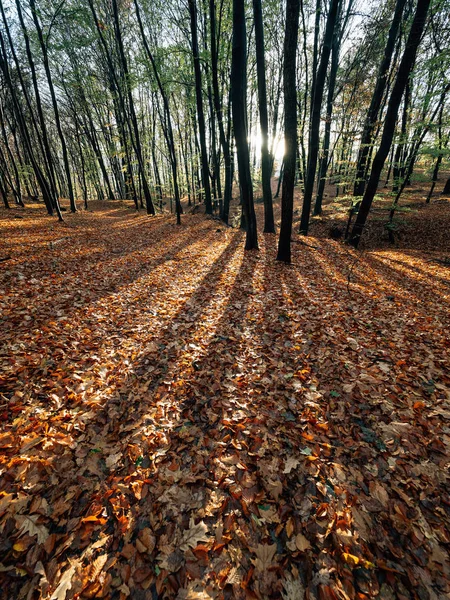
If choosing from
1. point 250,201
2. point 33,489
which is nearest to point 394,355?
point 33,489

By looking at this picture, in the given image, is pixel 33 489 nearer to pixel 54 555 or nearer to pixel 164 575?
pixel 54 555

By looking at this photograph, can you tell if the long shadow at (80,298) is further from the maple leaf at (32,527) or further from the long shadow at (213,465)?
the maple leaf at (32,527)

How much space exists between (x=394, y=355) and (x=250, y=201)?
7.67m

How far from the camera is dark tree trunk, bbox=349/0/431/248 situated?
8.67 m

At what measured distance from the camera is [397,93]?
9.61 m

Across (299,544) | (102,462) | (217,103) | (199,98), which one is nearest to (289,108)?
(102,462)

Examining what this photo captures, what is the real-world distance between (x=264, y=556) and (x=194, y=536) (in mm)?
654

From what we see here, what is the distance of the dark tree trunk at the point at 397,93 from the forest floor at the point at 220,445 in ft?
21.0

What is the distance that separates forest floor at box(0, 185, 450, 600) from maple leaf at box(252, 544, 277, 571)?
10 millimetres

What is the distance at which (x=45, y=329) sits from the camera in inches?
196

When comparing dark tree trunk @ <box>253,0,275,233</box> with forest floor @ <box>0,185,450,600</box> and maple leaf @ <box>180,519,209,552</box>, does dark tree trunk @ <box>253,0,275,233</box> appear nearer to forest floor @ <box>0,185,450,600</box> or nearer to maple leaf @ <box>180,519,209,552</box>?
forest floor @ <box>0,185,450,600</box>

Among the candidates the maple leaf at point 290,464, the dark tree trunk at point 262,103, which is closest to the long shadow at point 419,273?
the dark tree trunk at point 262,103

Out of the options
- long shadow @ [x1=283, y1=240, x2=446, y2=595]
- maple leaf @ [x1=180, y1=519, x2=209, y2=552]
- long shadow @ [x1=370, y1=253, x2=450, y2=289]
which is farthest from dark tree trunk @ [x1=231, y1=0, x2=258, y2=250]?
maple leaf @ [x1=180, y1=519, x2=209, y2=552]

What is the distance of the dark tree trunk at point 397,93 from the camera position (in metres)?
8.67
